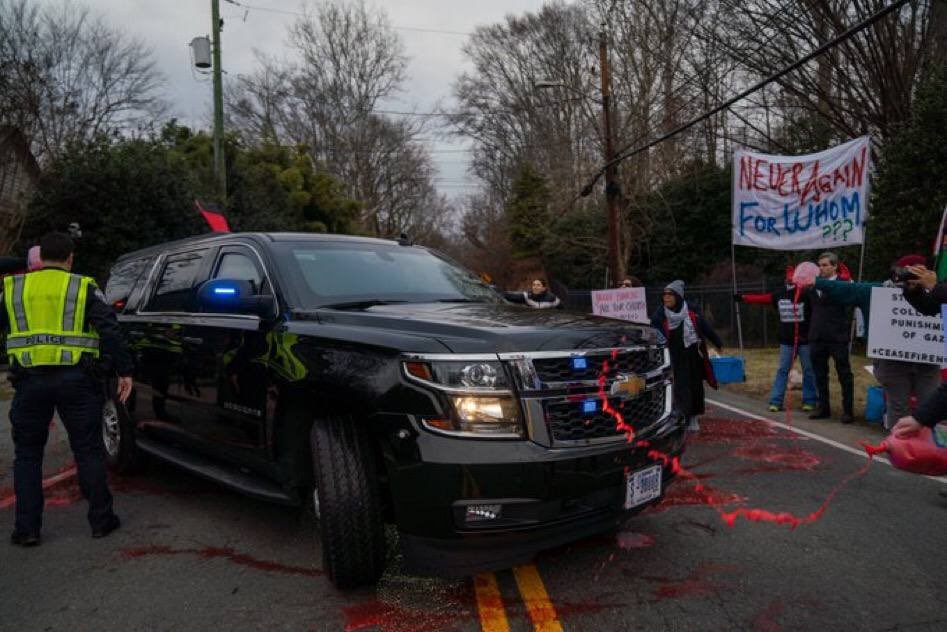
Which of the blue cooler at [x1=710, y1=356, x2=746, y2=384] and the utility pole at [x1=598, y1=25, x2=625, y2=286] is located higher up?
the utility pole at [x1=598, y1=25, x2=625, y2=286]

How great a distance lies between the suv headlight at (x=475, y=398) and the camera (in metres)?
2.90

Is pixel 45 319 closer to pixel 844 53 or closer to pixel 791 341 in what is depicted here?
pixel 791 341

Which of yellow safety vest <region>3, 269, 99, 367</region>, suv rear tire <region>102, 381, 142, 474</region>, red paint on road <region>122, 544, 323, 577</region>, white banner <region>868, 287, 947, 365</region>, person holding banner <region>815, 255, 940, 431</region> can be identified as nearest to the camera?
red paint on road <region>122, 544, 323, 577</region>

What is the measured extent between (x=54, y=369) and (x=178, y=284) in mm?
1089

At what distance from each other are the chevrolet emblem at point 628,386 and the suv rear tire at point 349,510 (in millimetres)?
1212

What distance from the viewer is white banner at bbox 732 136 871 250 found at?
8852 millimetres

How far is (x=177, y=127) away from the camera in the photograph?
80.2 feet

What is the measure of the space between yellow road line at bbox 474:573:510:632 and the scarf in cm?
407

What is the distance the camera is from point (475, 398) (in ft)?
9.53

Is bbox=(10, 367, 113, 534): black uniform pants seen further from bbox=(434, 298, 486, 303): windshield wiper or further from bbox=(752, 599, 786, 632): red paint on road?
bbox=(752, 599, 786, 632): red paint on road

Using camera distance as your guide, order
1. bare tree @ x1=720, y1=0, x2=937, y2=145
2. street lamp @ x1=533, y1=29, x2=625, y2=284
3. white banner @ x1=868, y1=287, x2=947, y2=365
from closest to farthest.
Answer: white banner @ x1=868, y1=287, x2=947, y2=365 < bare tree @ x1=720, y1=0, x2=937, y2=145 < street lamp @ x1=533, y1=29, x2=625, y2=284

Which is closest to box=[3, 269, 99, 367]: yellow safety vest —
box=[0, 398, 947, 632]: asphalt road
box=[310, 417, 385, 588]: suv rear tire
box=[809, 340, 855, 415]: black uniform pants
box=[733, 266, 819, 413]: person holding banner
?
box=[0, 398, 947, 632]: asphalt road

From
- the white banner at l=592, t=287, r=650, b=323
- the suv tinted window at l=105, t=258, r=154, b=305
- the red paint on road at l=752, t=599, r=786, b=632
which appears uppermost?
the suv tinted window at l=105, t=258, r=154, b=305

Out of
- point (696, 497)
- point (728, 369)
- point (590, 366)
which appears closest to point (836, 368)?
point (728, 369)
